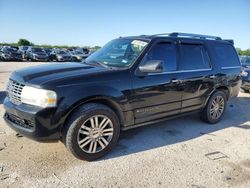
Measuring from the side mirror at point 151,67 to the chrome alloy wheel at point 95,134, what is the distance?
0.98 m

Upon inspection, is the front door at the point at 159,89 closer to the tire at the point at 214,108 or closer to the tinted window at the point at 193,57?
the tinted window at the point at 193,57

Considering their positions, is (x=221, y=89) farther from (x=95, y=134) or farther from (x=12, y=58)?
(x=12, y=58)

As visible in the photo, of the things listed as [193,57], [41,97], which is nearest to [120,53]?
[193,57]

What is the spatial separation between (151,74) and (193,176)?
169cm

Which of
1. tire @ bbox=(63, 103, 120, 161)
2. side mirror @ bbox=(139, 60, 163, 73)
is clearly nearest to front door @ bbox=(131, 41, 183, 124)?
side mirror @ bbox=(139, 60, 163, 73)

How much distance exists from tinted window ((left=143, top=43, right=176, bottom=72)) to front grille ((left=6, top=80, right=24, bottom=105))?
6.78 feet

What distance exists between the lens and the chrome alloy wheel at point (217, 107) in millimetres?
5289

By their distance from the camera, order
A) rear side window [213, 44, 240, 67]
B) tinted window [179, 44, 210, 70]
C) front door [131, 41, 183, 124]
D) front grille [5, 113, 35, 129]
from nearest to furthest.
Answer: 1. front grille [5, 113, 35, 129]
2. front door [131, 41, 183, 124]
3. tinted window [179, 44, 210, 70]
4. rear side window [213, 44, 240, 67]

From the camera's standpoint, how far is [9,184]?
2.81 meters

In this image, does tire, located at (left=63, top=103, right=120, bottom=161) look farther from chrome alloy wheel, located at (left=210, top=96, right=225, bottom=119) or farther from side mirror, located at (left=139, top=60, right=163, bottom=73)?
chrome alloy wheel, located at (left=210, top=96, right=225, bottom=119)

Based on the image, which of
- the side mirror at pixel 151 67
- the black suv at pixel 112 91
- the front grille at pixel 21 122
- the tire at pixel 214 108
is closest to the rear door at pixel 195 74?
the black suv at pixel 112 91

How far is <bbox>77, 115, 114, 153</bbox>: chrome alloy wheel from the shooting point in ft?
11.0

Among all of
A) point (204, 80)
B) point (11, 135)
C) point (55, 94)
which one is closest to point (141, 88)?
point (55, 94)

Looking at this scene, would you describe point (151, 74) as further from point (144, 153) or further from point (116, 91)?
point (144, 153)
